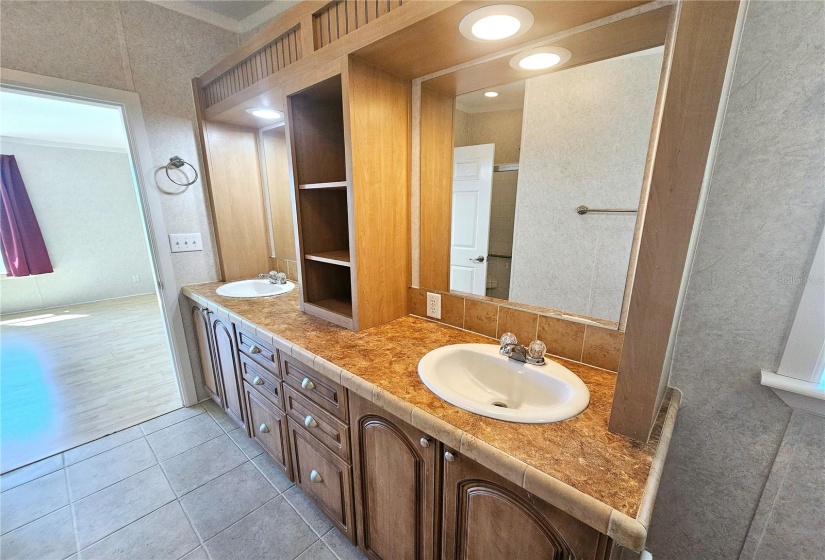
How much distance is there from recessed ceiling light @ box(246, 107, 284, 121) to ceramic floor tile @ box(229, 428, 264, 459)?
76.8 inches

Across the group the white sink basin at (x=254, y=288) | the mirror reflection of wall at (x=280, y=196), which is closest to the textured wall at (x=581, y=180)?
the white sink basin at (x=254, y=288)

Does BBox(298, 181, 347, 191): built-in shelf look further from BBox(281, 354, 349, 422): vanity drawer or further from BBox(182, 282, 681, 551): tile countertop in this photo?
BBox(281, 354, 349, 422): vanity drawer

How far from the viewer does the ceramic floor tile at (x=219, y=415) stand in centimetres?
209

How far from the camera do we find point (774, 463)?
0.83m

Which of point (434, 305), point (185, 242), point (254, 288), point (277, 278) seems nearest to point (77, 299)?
point (185, 242)

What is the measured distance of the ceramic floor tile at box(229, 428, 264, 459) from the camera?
1850 mm

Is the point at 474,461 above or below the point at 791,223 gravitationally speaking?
below

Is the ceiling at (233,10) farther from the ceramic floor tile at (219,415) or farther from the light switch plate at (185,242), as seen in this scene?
the ceramic floor tile at (219,415)

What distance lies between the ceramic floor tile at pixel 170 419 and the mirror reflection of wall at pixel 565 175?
2.27 m

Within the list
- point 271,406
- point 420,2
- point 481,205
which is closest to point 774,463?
point 481,205

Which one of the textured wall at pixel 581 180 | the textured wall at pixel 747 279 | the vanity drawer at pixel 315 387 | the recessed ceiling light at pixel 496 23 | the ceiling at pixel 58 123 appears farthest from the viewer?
the ceiling at pixel 58 123

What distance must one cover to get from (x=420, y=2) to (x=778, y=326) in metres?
1.28

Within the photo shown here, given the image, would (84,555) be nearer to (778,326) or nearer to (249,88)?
(249,88)

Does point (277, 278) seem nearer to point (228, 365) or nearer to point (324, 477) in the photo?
point (228, 365)
